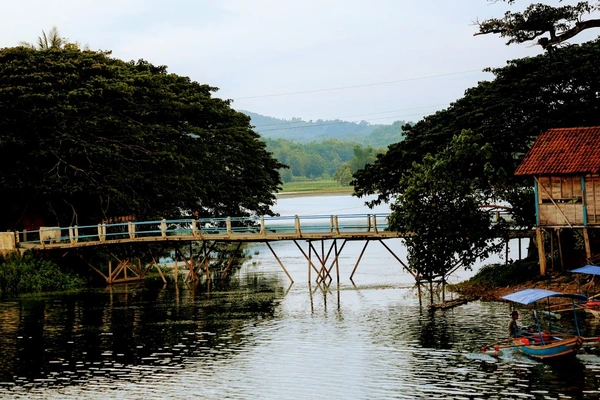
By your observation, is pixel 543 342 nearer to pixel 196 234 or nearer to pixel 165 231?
pixel 196 234

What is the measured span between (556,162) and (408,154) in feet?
35.7

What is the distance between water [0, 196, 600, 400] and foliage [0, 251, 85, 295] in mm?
3410

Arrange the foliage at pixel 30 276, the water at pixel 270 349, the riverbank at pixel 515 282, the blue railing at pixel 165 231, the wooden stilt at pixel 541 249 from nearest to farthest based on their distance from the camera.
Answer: the water at pixel 270 349 < the riverbank at pixel 515 282 < the wooden stilt at pixel 541 249 < the blue railing at pixel 165 231 < the foliage at pixel 30 276

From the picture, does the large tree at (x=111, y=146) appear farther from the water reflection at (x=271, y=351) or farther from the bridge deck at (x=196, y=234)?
the water reflection at (x=271, y=351)

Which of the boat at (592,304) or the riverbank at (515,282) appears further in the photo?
the riverbank at (515,282)

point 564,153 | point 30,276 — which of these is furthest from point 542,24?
point 30,276

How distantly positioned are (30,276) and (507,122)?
90.1ft

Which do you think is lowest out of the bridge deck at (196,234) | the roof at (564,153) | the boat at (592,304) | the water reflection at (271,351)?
the water reflection at (271,351)

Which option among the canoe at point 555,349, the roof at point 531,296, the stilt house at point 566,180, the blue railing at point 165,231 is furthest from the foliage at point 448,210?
the canoe at point 555,349

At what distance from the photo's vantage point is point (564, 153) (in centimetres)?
4000

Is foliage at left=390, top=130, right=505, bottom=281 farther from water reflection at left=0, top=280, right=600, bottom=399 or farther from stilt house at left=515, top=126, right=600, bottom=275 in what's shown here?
stilt house at left=515, top=126, right=600, bottom=275

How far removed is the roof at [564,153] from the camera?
38906 mm

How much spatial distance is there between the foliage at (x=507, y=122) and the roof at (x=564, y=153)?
2802 mm

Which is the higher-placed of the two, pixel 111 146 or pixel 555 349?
pixel 111 146
